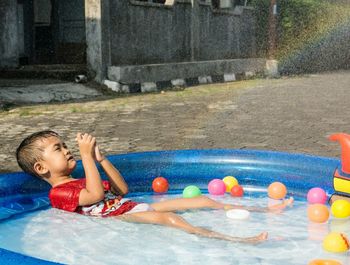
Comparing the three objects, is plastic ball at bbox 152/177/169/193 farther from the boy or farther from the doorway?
the doorway

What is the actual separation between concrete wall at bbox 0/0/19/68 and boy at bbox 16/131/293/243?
10315 millimetres

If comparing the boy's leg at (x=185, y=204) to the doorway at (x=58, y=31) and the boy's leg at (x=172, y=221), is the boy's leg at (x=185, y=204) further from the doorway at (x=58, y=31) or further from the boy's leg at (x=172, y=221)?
the doorway at (x=58, y=31)

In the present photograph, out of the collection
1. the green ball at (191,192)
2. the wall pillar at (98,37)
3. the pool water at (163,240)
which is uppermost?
the wall pillar at (98,37)

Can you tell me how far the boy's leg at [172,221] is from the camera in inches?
136

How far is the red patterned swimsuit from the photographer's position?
3.77 m

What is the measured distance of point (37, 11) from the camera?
1543cm

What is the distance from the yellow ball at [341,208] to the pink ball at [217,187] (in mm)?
994

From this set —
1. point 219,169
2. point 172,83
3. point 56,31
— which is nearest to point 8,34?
point 56,31

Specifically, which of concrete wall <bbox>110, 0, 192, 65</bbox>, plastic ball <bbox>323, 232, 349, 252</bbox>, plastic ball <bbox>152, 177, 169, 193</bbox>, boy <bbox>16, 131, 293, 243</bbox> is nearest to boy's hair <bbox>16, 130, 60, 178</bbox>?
boy <bbox>16, 131, 293, 243</bbox>

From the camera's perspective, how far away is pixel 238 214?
401 centimetres

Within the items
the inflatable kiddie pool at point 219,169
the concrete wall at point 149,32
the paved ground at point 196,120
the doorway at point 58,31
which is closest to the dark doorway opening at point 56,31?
the doorway at point 58,31

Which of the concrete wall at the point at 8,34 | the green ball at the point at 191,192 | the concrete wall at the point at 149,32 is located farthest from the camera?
the concrete wall at the point at 8,34

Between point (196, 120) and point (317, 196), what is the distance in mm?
4528

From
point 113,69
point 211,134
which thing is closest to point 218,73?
point 113,69
